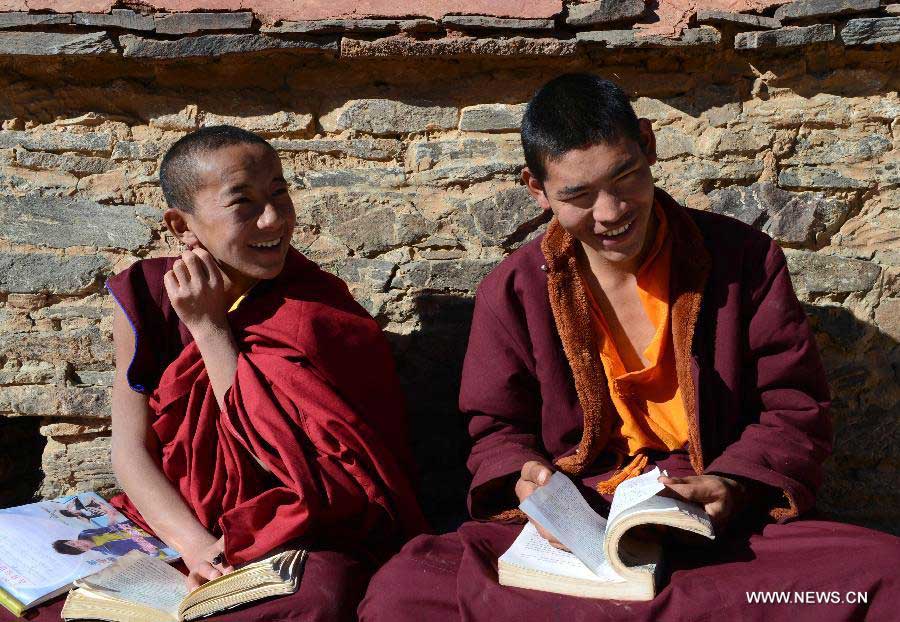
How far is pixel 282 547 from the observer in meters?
2.71

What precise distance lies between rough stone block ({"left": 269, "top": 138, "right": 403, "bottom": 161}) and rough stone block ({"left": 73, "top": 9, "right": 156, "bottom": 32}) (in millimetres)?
553

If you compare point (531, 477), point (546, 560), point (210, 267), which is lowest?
point (546, 560)

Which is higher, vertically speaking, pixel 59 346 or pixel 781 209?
pixel 781 209

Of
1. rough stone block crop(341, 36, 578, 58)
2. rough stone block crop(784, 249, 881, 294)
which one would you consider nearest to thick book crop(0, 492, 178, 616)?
rough stone block crop(341, 36, 578, 58)

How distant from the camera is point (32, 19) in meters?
3.28

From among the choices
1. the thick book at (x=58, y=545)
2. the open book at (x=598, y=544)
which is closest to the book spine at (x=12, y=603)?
the thick book at (x=58, y=545)

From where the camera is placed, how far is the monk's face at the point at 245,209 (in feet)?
9.57

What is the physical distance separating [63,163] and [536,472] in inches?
80.0

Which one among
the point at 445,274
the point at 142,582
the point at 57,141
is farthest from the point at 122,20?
the point at 142,582

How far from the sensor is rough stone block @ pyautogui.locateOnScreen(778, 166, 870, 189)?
329 cm

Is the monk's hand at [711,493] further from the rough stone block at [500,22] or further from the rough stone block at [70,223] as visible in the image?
the rough stone block at [70,223]

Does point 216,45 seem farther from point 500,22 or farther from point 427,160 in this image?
point 500,22

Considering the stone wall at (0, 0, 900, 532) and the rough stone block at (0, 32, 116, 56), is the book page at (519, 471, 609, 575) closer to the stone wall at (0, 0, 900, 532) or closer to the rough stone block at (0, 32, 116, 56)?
the stone wall at (0, 0, 900, 532)

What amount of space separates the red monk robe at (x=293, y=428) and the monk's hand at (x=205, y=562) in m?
0.07
